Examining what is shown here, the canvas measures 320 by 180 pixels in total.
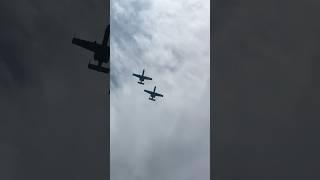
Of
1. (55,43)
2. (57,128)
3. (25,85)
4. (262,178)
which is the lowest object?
(262,178)

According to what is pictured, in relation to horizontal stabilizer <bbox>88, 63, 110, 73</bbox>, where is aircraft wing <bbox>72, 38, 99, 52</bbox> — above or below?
above

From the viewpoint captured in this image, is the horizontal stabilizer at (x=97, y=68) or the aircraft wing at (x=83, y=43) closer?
the aircraft wing at (x=83, y=43)

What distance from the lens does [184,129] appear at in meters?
47.3

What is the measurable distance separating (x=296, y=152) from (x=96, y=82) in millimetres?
7565

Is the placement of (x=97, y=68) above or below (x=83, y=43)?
below

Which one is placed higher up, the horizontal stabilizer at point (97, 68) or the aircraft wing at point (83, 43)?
the aircraft wing at point (83, 43)

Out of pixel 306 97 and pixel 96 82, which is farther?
pixel 96 82

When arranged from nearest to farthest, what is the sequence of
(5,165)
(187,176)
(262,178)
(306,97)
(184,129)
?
1. (5,165)
2. (306,97)
3. (262,178)
4. (187,176)
5. (184,129)

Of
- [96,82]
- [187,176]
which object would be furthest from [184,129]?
[96,82]

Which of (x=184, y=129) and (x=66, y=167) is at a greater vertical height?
(x=184, y=129)

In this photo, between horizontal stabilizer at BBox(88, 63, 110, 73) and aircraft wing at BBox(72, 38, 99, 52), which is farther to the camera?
horizontal stabilizer at BBox(88, 63, 110, 73)

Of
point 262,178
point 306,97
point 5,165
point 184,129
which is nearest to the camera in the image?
point 5,165

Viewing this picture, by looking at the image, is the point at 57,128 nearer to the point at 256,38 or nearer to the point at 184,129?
the point at 256,38

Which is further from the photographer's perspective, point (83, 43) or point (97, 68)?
point (97, 68)
